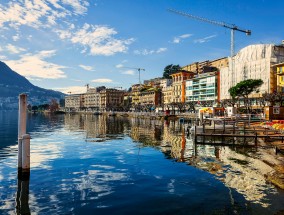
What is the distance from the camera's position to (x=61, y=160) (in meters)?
29.2

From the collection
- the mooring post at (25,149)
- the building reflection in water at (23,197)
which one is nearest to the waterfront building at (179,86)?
the mooring post at (25,149)

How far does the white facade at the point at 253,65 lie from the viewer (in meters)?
107

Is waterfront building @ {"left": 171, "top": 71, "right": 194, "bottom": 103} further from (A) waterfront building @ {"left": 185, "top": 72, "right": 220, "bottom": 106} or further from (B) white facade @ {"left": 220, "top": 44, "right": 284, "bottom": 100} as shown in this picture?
(B) white facade @ {"left": 220, "top": 44, "right": 284, "bottom": 100}

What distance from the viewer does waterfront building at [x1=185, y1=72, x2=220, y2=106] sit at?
13712cm

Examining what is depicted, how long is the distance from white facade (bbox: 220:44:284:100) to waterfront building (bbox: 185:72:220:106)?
4.37 meters

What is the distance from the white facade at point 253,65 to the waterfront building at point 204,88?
172 inches

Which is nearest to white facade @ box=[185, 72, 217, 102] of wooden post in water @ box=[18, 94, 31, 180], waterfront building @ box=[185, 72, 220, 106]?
waterfront building @ box=[185, 72, 220, 106]

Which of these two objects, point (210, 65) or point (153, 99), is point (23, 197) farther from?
point (210, 65)

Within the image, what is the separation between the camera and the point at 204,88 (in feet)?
468

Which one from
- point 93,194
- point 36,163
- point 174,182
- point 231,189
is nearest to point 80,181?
point 93,194

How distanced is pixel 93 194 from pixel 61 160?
1246 cm

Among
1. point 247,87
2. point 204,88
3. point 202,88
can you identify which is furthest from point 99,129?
point 202,88

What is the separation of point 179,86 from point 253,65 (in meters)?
55.6

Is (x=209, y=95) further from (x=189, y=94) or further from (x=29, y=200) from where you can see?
(x=29, y=200)
